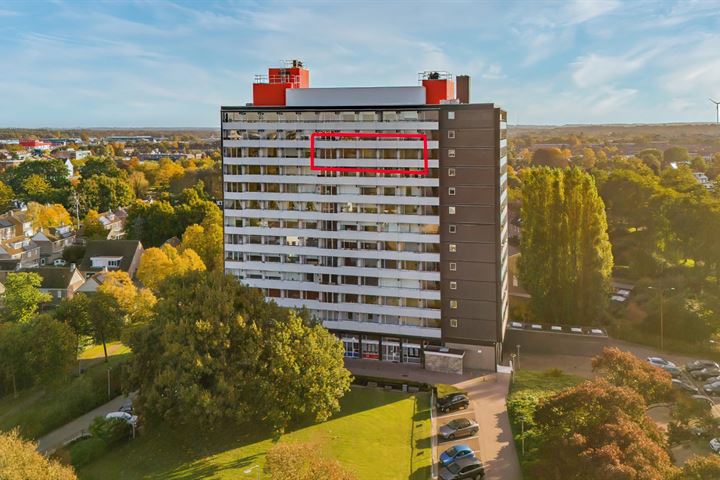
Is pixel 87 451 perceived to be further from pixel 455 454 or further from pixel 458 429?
pixel 458 429

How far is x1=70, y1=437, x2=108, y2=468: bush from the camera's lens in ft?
94.6

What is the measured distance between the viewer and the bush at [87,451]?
28844mm

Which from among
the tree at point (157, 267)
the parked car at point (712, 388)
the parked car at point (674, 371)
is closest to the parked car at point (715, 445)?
the parked car at point (712, 388)

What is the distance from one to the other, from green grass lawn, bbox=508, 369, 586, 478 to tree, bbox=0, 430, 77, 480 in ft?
65.5

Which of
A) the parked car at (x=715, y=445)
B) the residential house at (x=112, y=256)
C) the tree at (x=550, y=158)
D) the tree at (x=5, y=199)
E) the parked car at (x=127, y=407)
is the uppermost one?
the tree at (x=550, y=158)

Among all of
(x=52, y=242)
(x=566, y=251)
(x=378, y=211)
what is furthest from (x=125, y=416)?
(x=52, y=242)

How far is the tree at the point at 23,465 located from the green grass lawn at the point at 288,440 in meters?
5.99

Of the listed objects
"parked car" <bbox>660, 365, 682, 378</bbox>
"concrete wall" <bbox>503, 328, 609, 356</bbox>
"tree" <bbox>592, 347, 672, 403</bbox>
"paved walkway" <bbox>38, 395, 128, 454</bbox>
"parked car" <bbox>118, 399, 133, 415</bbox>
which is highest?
"tree" <bbox>592, 347, 672, 403</bbox>

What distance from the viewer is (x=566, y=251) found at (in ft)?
152

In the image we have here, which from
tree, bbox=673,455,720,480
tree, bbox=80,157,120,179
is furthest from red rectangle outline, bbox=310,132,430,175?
tree, bbox=80,157,120,179

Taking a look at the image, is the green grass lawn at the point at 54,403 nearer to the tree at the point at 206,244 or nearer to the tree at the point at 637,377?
the tree at the point at 206,244

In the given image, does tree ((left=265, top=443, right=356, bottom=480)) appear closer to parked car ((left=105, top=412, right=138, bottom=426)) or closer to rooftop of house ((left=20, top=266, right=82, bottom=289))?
parked car ((left=105, top=412, right=138, bottom=426))

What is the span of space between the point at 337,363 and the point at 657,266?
39.3 meters

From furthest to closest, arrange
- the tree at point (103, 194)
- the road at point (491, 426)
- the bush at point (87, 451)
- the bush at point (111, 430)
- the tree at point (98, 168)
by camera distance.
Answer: the tree at point (98, 168)
the tree at point (103, 194)
the bush at point (111, 430)
the bush at point (87, 451)
the road at point (491, 426)
